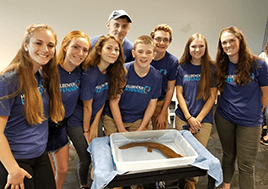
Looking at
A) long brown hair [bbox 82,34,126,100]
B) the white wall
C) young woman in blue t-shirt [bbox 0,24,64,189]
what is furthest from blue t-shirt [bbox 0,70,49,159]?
the white wall

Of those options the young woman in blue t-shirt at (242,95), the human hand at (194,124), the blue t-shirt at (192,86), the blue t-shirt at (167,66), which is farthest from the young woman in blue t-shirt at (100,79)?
the young woman in blue t-shirt at (242,95)

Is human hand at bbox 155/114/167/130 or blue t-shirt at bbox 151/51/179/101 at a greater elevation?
blue t-shirt at bbox 151/51/179/101

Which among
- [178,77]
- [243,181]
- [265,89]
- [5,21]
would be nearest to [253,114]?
[265,89]

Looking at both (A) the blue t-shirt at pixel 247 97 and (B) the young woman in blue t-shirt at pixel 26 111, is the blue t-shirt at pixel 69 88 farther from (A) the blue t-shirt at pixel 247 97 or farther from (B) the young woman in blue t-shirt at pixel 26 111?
(A) the blue t-shirt at pixel 247 97

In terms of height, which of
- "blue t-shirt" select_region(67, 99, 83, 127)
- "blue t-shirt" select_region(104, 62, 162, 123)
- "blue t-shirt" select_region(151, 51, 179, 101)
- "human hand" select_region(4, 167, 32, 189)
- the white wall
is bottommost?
"human hand" select_region(4, 167, 32, 189)

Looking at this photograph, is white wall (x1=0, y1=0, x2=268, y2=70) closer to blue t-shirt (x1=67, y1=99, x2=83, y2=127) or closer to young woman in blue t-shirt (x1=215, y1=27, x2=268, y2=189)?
blue t-shirt (x1=67, y1=99, x2=83, y2=127)

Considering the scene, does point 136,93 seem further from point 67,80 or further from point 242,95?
point 242,95

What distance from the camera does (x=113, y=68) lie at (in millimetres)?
1863

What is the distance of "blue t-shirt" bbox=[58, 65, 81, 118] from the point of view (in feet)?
5.46

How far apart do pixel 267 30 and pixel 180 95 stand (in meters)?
3.84

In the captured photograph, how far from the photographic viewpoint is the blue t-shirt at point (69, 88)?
5.46ft

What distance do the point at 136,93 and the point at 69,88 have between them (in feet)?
2.00

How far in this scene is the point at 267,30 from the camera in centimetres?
468

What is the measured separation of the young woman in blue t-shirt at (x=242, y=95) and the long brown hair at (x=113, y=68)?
0.93 meters
